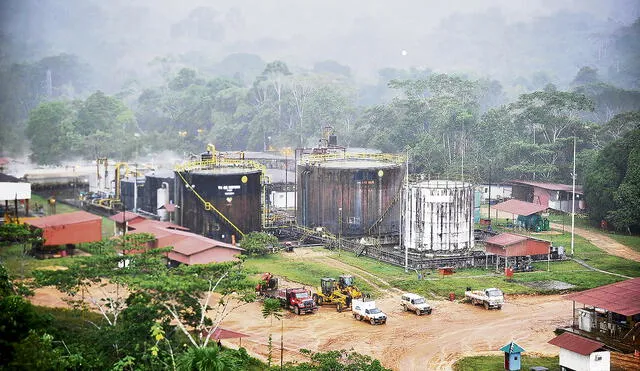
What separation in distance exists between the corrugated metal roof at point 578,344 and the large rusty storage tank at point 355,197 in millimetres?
26691

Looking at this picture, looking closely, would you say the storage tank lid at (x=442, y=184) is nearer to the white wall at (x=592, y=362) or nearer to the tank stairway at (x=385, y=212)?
the tank stairway at (x=385, y=212)

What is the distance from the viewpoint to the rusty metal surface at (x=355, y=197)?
175 feet

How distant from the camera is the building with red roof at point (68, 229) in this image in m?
43.2

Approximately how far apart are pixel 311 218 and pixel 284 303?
2047 cm

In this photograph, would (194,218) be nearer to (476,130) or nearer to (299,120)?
(476,130)

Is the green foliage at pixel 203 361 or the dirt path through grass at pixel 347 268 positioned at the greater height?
the green foliage at pixel 203 361

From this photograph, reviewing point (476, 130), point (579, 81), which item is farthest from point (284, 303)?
point (579, 81)

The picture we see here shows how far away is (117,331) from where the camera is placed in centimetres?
2586

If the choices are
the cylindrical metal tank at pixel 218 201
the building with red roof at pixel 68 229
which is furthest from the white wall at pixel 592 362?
the building with red roof at pixel 68 229

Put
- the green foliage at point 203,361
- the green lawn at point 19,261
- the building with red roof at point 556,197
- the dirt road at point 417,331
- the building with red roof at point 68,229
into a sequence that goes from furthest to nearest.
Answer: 1. the building with red roof at point 556,197
2. the building with red roof at point 68,229
3. the green lawn at point 19,261
4. the dirt road at point 417,331
5. the green foliage at point 203,361

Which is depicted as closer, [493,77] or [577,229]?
[577,229]

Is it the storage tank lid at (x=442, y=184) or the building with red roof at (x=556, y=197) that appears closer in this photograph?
the storage tank lid at (x=442, y=184)

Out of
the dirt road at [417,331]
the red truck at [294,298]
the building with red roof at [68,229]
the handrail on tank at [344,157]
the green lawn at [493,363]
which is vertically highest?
the handrail on tank at [344,157]

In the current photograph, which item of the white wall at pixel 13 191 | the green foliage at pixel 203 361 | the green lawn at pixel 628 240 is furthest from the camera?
the green lawn at pixel 628 240
